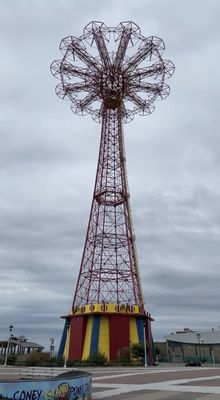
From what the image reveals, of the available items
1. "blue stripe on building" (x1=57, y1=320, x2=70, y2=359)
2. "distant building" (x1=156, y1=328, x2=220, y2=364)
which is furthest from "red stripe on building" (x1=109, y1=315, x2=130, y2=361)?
"distant building" (x1=156, y1=328, x2=220, y2=364)

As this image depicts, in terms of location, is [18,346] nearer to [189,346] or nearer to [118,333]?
[189,346]

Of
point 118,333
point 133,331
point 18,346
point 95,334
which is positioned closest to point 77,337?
point 95,334

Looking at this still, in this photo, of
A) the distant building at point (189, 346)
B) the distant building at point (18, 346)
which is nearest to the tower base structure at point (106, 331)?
the distant building at point (18, 346)

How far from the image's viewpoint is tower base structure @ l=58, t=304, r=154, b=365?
4572 centimetres

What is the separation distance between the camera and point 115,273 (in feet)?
159

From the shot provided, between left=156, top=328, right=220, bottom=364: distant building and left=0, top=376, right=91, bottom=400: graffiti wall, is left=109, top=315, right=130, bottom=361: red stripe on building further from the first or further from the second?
left=156, top=328, right=220, bottom=364: distant building

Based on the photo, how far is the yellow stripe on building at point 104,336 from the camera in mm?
45531

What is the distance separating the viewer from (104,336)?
4612cm

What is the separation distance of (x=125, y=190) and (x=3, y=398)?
43918 millimetres

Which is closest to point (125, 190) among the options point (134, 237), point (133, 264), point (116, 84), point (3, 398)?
point (134, 237)

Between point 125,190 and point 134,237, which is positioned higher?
point 125,190

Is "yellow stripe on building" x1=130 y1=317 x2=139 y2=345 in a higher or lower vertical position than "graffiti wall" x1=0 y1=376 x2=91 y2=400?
higher

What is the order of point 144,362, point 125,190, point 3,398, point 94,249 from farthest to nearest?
point 125,190
point 94,249
point 144,362
point 3,398

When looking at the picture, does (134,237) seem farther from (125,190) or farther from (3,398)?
(3,398)
